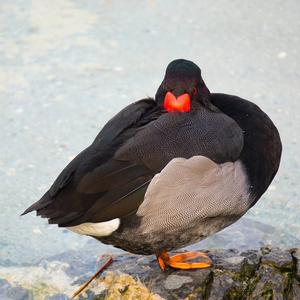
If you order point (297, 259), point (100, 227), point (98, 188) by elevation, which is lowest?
point (297, 259)

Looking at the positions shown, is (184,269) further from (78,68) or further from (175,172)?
(78,68)

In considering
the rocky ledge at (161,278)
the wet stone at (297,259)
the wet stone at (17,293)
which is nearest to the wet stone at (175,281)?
the rocky ledge at (161,278)

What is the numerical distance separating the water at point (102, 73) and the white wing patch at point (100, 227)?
1104 millimetres

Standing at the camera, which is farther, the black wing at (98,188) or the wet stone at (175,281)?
the wet stone at (175,281)

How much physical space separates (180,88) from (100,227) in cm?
86

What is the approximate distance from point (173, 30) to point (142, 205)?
4.47 m

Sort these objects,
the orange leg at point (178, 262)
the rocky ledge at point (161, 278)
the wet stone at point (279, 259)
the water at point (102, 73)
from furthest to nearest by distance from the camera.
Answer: the water at point (102, 73) → the orange leg at point (178, 262) → the wet stone at point (279, 259) → the rocky ledge at point (161, 278)

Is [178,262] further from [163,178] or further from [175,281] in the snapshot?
[163,178]

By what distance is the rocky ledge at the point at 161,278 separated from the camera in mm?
3064

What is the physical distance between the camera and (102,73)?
627cm

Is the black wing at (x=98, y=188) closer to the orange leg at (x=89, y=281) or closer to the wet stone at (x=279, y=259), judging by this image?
the orange leg at (x=89, y=281)

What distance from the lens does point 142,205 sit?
2.87m

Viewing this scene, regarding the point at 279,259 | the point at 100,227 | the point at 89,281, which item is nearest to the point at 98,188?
the point at 100,227

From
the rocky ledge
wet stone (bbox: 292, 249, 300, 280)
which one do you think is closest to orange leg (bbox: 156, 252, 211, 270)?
the rocky ledge
